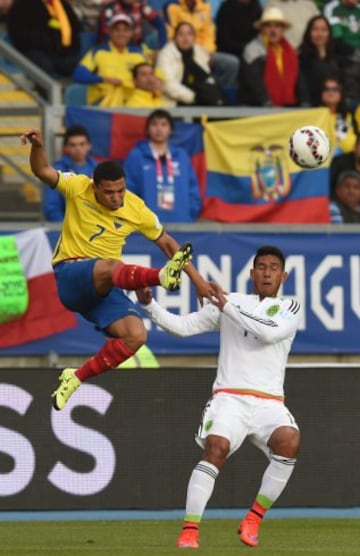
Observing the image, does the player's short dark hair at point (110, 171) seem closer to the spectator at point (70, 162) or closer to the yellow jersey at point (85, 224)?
the yellow jersey at point (85, 224)

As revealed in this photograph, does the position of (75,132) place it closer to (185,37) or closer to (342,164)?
(185,37)

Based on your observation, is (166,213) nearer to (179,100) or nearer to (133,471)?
(179,100)

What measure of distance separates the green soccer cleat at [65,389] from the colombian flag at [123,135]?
5.30m

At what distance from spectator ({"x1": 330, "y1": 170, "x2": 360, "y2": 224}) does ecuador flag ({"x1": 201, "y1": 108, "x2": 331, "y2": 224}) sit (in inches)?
10.8

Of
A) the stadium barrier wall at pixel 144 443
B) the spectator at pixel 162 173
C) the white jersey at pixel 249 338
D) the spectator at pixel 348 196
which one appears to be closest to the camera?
the white jersey at pixel 249 338

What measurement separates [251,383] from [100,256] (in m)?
1.39

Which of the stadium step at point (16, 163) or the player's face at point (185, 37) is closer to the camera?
the stadium step at point (16, 163)

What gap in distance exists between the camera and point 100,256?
1090cm

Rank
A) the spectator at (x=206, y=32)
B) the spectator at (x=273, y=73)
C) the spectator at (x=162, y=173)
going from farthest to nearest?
the spectator at (x=206, y=32) → the spectator at (x=273, y=73) → the spectator at (x=162, y=173)

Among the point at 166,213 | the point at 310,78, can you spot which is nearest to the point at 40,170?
the point at 166,213

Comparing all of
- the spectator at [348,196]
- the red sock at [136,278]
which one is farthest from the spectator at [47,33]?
the red sock at [136,278]

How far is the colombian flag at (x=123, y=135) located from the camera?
15.7 metres

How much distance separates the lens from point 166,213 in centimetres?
1538

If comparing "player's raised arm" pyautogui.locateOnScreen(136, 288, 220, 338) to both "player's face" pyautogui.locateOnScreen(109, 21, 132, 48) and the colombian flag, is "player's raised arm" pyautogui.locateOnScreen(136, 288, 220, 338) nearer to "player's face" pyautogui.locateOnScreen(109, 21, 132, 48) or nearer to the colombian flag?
the colombian flag
